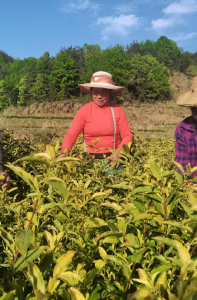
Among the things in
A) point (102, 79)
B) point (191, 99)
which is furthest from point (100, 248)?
point (102, 79)

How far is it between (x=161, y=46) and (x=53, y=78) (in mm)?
60379

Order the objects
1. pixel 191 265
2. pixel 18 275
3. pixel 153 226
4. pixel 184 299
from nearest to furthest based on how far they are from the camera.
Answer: pixel 184 299 → pixel 191 265 → pixel 18 275 → pixel 153 226

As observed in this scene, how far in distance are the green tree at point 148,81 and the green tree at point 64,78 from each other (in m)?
9.36

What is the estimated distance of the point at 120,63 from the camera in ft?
148

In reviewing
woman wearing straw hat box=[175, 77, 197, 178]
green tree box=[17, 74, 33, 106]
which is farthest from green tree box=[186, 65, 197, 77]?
woman wearing straw hat box=[175, 77, 197, 178]

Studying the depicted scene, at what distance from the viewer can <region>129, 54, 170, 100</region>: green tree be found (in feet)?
151

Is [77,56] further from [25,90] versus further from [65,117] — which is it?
[65,117]

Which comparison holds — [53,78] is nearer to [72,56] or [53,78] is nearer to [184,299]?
[72,56]

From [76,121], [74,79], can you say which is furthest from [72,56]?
[76,121]

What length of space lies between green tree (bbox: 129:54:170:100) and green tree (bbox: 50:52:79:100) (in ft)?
30.7

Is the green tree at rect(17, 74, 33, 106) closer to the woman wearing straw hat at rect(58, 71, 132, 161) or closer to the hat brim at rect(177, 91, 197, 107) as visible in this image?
the woman wearing straw hat at rect(58, 71, 132, 161)

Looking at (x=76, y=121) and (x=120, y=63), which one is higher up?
(x=120, y=63)

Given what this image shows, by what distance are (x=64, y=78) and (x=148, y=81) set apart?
568 inches

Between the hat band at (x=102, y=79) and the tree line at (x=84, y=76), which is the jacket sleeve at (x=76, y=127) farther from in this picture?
the tree line at (x=84, y=76)
